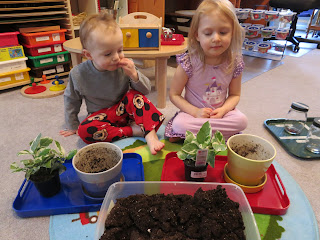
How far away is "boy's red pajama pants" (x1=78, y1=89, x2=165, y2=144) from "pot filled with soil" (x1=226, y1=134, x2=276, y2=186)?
361 mm

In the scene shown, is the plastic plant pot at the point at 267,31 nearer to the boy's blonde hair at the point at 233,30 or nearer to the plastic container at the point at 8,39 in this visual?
the boy's blonde hair at the point at 233,30

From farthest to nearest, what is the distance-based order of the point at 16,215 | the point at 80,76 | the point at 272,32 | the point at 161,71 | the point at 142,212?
the point at 272,32, the point at 161,71, the point at 80,76, the point at 16,215, the point at 142,212

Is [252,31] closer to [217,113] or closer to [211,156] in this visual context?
[217,113]

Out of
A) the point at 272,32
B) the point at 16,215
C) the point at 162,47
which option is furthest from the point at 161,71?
the point at 272,32

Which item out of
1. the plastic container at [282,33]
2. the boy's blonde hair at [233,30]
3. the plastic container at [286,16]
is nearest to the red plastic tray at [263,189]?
the boy's blonde hair at [233,30]

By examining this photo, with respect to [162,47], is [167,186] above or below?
below

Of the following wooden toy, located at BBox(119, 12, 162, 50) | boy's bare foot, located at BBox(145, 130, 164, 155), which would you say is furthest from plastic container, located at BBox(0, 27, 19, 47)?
boy's bare foot, located at BBox(145, 130, 164, 155)

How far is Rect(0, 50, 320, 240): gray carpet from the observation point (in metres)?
0.75

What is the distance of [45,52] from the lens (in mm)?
1656

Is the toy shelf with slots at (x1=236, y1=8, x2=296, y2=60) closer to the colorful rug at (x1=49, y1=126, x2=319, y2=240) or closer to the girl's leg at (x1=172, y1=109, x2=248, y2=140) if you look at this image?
the girl's leg at (x1=172, y1=109, x2=248, y2=140)

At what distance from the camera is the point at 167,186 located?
0.67 meters

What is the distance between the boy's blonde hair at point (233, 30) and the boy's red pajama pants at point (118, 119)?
0.99ft

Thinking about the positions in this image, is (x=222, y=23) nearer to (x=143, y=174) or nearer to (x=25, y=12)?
(x=143, y=174)

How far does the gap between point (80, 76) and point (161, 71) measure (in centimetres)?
49
